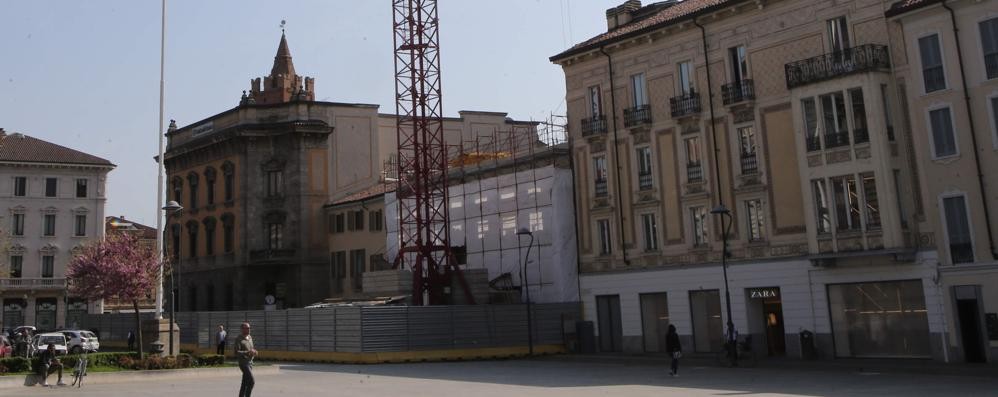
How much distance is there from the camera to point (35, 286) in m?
78.3

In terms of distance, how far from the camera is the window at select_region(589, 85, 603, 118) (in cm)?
4216

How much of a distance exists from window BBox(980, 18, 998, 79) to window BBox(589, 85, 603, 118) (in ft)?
54.9

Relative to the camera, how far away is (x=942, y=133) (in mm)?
30250

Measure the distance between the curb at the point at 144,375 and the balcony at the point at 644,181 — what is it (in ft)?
57.6

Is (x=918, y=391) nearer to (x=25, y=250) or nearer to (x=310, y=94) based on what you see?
(x=310, y=94)

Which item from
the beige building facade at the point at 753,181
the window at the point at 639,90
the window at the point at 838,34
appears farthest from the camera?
the window at the point at 639,90

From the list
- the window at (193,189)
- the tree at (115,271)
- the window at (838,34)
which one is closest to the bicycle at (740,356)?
the window at (838,34)

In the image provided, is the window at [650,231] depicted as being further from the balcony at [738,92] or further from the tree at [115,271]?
the tree at [115,271]

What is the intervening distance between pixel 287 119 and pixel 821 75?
39.6m

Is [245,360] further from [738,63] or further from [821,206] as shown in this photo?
[738,63]

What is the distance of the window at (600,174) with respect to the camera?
41719mm

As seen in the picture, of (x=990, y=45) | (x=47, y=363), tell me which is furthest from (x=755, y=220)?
(x=47, y=363)

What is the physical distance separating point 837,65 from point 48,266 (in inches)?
2794

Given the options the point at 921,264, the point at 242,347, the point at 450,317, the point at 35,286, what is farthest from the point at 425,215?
the point at 35,286
